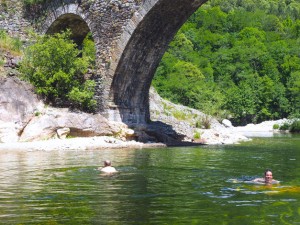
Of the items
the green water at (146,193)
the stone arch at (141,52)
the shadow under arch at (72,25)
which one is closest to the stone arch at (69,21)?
the shadow under arch at (72,25)

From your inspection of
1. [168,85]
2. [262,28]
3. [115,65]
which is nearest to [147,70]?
[115,65]

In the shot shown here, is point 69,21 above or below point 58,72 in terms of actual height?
above

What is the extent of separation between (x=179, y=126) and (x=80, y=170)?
43.7ft

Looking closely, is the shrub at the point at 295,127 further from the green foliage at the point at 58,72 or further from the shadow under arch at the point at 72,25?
the green foliage at the point at 58,72

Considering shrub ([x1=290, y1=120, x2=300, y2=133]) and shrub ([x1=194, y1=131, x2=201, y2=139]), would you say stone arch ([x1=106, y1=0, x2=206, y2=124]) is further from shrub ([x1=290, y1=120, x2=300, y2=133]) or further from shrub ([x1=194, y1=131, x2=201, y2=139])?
shrub ([x1=290, y1=120, x2=300, y2=133])

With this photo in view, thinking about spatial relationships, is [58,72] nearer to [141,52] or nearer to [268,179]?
[141,52]

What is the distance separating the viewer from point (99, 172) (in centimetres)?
995

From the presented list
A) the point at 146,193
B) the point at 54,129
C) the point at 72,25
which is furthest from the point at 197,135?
the point at 146,193

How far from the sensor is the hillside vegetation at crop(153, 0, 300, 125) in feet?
155

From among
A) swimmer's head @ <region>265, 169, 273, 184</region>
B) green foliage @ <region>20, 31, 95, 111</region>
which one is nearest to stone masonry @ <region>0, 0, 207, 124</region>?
green foliage @ <region>20, 31, 95, 111</region>

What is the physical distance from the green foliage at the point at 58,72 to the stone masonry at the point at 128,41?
2.19ft

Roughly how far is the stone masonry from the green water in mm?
6685

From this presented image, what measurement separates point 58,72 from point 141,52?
129 inches

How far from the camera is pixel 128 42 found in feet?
59.3
